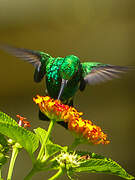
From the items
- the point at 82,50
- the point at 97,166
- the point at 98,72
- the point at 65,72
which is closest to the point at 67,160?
the point at 97,166

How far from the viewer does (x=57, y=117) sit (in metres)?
1.05

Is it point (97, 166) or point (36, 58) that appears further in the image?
point (36, 58)

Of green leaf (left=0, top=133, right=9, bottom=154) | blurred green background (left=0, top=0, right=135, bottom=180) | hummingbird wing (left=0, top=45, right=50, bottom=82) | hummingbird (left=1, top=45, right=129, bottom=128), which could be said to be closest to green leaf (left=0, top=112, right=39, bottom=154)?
green leaf (left=0, top=133, right=9, bottom=154)

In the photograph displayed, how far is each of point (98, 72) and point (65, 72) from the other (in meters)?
0.20

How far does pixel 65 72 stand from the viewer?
4.35ft

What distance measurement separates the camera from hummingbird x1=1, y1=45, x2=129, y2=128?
1.33 meters

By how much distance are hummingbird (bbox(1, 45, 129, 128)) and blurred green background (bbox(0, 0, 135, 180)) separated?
221 cm

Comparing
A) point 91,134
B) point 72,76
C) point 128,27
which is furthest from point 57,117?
point 128,27

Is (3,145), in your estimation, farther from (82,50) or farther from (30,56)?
(82,50)

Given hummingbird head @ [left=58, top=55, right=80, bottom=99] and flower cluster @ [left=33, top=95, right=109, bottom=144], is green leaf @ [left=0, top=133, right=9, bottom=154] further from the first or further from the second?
hummingbird head @ [left=58, top=55, right=80, bottom=99]

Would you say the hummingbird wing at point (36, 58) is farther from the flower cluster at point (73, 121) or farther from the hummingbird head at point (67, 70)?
the flower cluster at point (73, 121)

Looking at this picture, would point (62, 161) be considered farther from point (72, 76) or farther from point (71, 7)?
point (71, 7)

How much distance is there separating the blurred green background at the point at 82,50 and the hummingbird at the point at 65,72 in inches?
87.2

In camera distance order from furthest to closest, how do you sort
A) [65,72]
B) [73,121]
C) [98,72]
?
[98,72], [65,72], [73,121]
